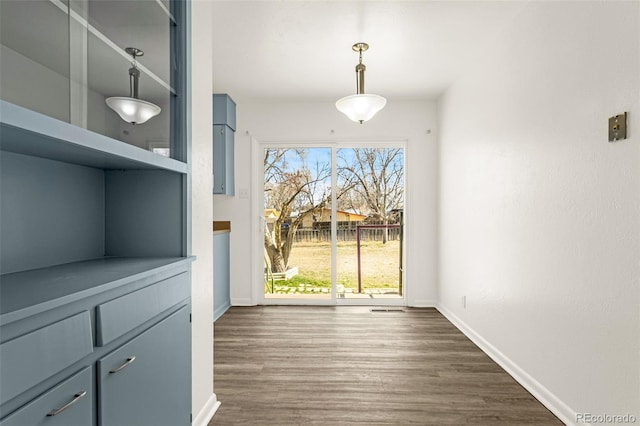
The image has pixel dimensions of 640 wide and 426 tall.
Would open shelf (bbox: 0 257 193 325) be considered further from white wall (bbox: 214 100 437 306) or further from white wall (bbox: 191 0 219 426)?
white wall (bbox: 214 100 437 306)

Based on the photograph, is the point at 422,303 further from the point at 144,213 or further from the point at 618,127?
the point at 144,213

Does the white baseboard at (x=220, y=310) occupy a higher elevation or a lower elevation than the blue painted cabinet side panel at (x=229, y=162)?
lower

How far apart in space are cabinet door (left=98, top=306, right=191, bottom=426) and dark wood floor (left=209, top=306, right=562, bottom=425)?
0.54 meters

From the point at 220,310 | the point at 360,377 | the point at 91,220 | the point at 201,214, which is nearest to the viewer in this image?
the point at 91,220

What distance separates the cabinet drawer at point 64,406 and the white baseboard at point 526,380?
7.39 feet

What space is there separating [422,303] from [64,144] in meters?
4.23

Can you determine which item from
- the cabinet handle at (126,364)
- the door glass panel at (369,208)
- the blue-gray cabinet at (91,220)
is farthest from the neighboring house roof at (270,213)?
the cabinet handle at (126,364)

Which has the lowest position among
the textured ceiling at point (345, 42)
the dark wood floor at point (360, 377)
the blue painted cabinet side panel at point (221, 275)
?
the dark wood floor at point (360, 377)

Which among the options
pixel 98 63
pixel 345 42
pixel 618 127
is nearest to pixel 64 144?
pixel 98 63

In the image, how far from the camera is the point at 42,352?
2.73 feet

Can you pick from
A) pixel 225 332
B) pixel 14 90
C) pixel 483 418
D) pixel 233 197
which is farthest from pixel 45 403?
pixel 233 197

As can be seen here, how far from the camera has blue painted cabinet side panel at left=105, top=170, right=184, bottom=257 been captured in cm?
158

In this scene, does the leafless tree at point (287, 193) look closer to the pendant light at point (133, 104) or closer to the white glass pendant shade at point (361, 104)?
the white glass pendant shade at point (361, 104)

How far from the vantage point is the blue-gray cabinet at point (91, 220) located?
83 centimetres
